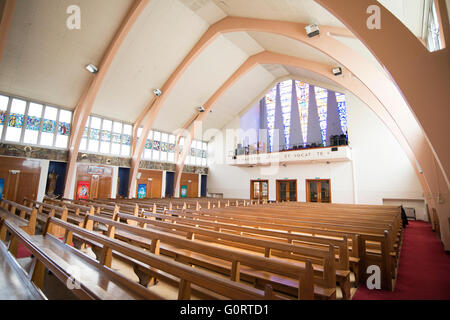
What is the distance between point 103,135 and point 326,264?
40.8 ft

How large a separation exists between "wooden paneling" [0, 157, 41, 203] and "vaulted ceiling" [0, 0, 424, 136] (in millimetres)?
2877

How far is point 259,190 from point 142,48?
1061cm

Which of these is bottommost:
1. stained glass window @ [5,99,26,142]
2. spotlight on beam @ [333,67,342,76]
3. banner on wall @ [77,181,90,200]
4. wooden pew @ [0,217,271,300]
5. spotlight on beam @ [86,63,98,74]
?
wooden pew @ [0,217,271,300]

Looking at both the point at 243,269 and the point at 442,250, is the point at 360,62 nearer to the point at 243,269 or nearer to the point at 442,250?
the point at 442,250

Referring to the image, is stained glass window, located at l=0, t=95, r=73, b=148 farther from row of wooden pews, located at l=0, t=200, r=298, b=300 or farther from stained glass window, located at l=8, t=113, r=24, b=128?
row of wooden pews, located at l=0, t=200, r=298, b=300

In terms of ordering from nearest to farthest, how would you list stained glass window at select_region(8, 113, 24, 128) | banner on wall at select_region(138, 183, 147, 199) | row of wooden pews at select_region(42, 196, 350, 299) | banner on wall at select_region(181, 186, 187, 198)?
row of wooden pews at select_region(42, 196, 350, 299) < stained glass window at select_region(8, 113, 24, 128) < banner on wall at select_region(138, 183, 147, 199) < banner on wall at select_region(181, 186, 187, 198)

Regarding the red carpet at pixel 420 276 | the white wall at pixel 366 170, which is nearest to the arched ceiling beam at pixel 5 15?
the red carpet at pixel 420 276

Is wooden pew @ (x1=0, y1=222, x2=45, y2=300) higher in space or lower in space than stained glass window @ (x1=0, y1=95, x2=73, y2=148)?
lower

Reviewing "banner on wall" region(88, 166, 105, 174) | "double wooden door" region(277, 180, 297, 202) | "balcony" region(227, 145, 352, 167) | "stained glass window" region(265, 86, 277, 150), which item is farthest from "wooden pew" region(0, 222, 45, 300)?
"stained glass window" region(265, 86, 277, 150)

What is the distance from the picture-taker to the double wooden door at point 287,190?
1345 cm

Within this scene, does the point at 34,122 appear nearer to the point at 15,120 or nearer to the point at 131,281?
the point at 15,120

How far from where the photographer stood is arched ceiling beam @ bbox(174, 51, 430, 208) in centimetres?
747

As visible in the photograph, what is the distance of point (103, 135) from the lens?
456 inches
